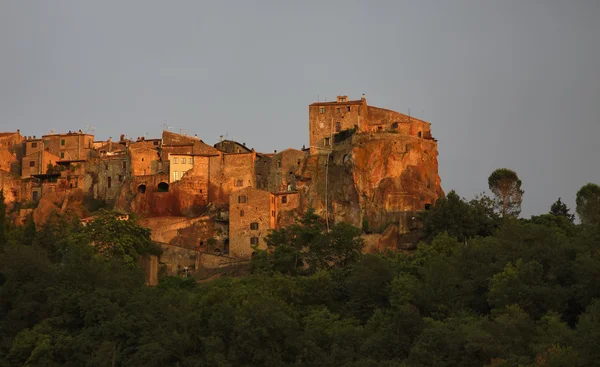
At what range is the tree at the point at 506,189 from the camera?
2714 inches

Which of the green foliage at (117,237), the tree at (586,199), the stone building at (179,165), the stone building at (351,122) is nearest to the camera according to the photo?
the green foliage at (117,237)

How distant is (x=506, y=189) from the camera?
230 ft

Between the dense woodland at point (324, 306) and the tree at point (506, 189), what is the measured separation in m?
10.0

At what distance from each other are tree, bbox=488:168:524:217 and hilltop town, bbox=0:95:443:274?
3.73 meters

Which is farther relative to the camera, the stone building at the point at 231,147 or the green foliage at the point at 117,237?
the stone building at the point at 231,147

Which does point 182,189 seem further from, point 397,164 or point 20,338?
point 20,338

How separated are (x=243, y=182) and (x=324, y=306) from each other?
2079cm

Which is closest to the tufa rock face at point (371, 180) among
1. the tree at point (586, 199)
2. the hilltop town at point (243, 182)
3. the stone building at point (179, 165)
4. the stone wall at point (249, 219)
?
the hilltop town at point (243, 182)

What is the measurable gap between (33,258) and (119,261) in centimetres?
530

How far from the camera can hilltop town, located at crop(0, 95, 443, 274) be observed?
65.1 meters

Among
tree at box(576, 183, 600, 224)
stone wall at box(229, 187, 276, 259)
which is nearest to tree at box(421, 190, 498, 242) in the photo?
tree at box(576, 183, 600, 224)

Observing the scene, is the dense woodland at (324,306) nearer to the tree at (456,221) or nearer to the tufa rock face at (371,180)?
the tree at (456,221)

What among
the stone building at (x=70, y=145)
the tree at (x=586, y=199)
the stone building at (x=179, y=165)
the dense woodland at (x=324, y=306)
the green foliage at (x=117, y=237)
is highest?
the stone building at (x=70, y=145)

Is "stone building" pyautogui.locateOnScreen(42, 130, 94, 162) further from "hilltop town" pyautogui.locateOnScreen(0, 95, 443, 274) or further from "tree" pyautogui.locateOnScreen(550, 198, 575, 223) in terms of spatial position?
"tree" pyautogui.locateOnScreen(550, 198, 575, 223)
